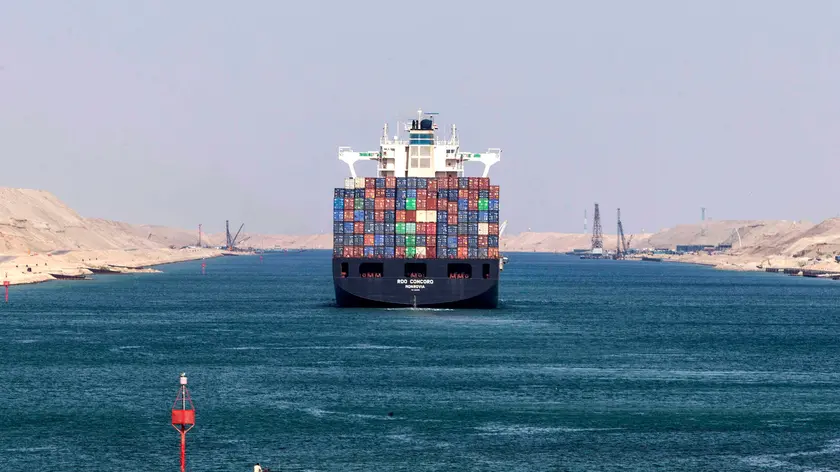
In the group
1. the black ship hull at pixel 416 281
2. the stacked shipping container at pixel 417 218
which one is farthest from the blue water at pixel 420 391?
the stacked shipping container at pixel 417 218

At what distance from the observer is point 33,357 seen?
82.2 meters

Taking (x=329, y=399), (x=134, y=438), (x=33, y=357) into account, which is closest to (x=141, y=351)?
(x=33, y=357)

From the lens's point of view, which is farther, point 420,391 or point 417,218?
point 417,218

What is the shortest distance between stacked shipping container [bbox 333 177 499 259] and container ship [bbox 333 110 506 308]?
9cm

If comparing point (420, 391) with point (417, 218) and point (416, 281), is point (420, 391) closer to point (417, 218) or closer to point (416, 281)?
point (416, 281)

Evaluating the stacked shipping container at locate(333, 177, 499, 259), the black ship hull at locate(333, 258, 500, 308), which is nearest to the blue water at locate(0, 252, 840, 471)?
the black ship hull at locate(333, 258, 500, 308)

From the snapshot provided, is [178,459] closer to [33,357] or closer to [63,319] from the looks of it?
[33,357]

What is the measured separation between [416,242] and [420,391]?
48.6 metres

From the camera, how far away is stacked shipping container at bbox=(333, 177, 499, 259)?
116m

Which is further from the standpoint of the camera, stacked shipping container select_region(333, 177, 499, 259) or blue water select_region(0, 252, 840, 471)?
stacked shipping container select_region(333, 177, 499, 259)

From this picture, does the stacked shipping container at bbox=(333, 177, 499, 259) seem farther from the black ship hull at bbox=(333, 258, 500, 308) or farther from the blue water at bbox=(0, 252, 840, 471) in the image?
the blue water at bbox=(0, 252, 840, 471)

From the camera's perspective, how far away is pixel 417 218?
11688 centimetres

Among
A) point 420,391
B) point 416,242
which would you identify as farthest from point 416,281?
point 420,391

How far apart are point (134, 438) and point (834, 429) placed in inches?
1229
